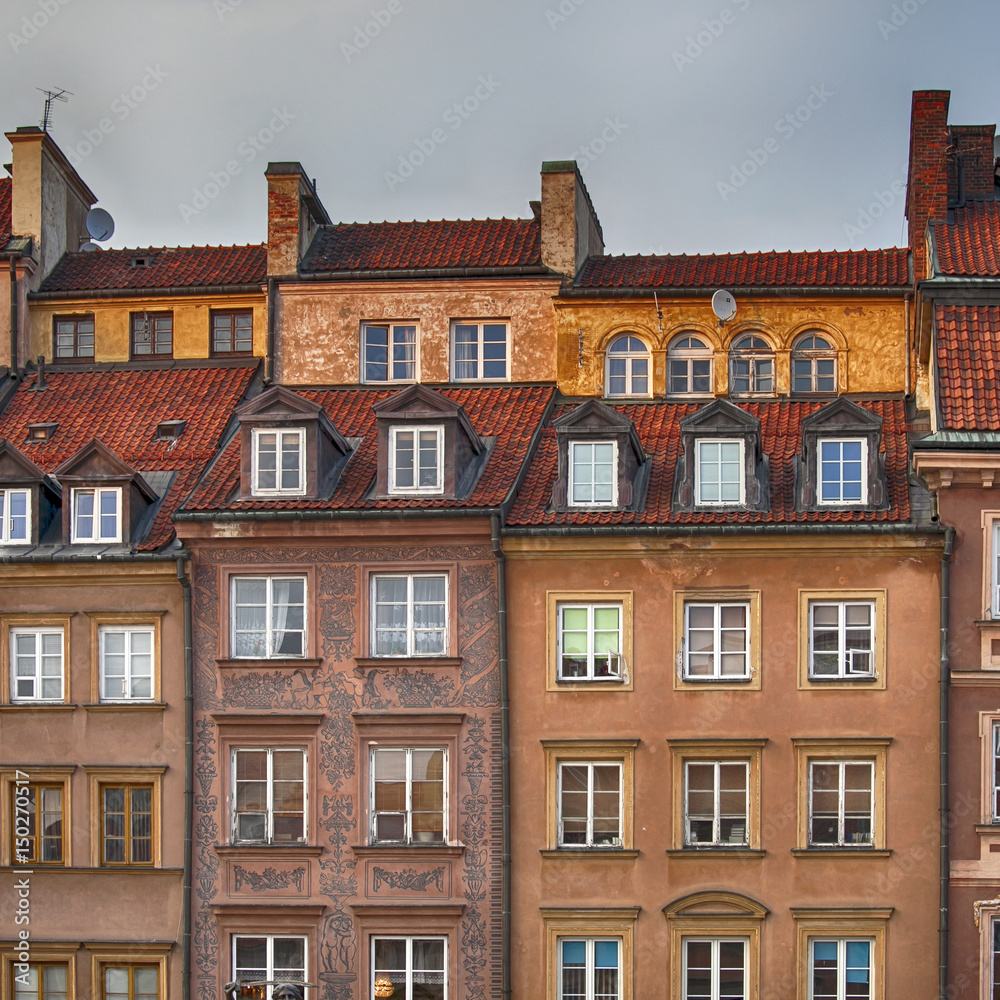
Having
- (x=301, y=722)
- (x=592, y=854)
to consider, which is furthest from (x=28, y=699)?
(x=592, y=854)

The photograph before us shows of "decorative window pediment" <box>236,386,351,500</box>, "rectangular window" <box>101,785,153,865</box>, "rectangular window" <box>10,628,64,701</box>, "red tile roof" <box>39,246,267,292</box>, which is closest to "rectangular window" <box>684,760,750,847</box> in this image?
"decorative window pediment" <box>236,386,351,500</box>

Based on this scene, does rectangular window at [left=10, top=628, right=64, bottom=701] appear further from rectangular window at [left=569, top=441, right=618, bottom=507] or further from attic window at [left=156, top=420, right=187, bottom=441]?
rectangular window at [left=569, top=441, right=618, bottom=507]

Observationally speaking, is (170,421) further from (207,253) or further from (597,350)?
(597,350)

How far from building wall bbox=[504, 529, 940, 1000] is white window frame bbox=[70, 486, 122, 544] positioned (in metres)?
7.51

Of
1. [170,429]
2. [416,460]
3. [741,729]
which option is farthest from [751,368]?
[170,429]

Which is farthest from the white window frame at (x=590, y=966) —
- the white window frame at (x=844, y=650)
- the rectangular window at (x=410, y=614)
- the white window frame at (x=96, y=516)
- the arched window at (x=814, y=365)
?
the arched window at (x=814, y=365)

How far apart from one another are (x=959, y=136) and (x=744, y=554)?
39.2 ft

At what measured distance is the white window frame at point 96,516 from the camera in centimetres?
3148

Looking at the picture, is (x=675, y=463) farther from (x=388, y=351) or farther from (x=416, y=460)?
(x=388, y=351)

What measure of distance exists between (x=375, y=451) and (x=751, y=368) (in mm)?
8281

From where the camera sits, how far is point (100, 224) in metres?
40.5

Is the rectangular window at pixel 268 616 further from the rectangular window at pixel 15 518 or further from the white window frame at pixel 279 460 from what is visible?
the rectangular window at pixel 15 518

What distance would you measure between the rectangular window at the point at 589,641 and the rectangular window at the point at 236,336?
1118cm

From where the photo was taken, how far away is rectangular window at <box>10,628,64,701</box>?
3097 cm
